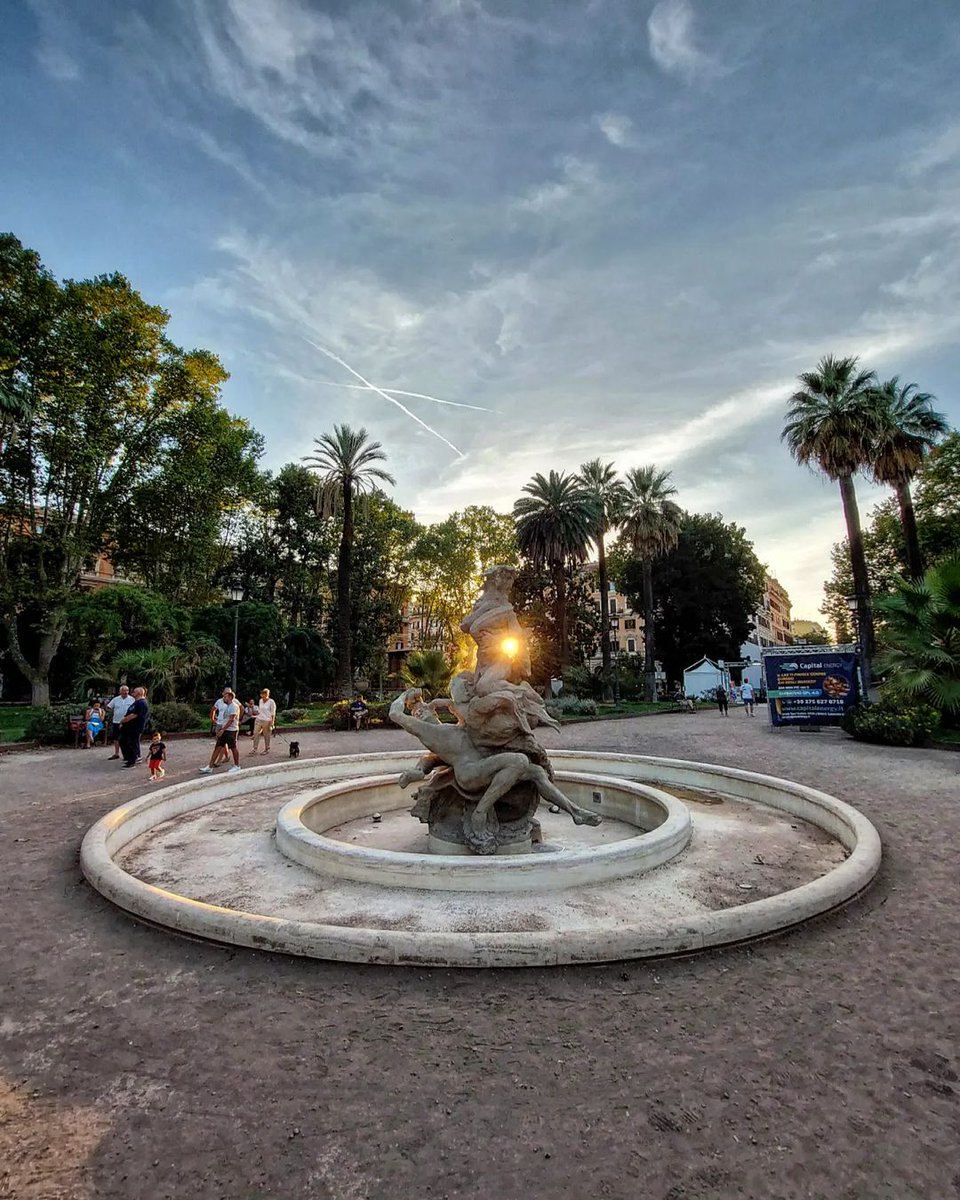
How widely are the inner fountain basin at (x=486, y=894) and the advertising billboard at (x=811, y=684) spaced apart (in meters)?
11.4

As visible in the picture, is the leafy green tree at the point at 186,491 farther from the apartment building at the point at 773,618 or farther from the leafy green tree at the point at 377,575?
the apartment building at the point at 773,618

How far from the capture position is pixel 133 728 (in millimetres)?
12414

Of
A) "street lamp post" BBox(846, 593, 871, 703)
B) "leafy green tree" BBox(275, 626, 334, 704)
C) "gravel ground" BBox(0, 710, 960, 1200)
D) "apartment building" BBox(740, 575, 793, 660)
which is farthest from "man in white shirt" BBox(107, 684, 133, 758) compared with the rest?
"apartment building" BBox(740, 575, 793, 660)

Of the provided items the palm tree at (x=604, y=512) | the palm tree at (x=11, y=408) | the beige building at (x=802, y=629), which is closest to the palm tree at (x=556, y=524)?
the palm tree at (x=604, y=512)

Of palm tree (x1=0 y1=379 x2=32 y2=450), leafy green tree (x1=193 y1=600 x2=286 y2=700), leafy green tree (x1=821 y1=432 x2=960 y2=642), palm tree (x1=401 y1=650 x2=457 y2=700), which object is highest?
palm tree (x1=0 y1=379 x2=32 y2=450)

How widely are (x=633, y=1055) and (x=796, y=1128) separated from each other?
0.74 metres

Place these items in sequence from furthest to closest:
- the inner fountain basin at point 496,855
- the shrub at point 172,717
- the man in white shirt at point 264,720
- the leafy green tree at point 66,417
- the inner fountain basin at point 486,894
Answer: the leafy green tree at point 66,417 → the shrub at point 172,717 → the man in white shirt at point 264,720 → the inner fountain basin at point 496,855 → the inner fountain basin at point 486,894

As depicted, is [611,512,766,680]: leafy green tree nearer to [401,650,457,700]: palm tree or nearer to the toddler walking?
[401,650,457,700]: palm tree

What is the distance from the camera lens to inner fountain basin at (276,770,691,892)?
16.5 feet

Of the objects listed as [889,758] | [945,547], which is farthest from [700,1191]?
[945,547]

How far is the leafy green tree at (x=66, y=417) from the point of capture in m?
25.1

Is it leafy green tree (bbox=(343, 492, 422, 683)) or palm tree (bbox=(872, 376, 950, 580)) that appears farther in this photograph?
leafy green tree (bbox=(343, 492, 422, 683))

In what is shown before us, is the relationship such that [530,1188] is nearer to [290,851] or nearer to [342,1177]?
[342,1177]

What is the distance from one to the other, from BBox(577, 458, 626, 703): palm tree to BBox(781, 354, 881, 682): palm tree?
635 inches
